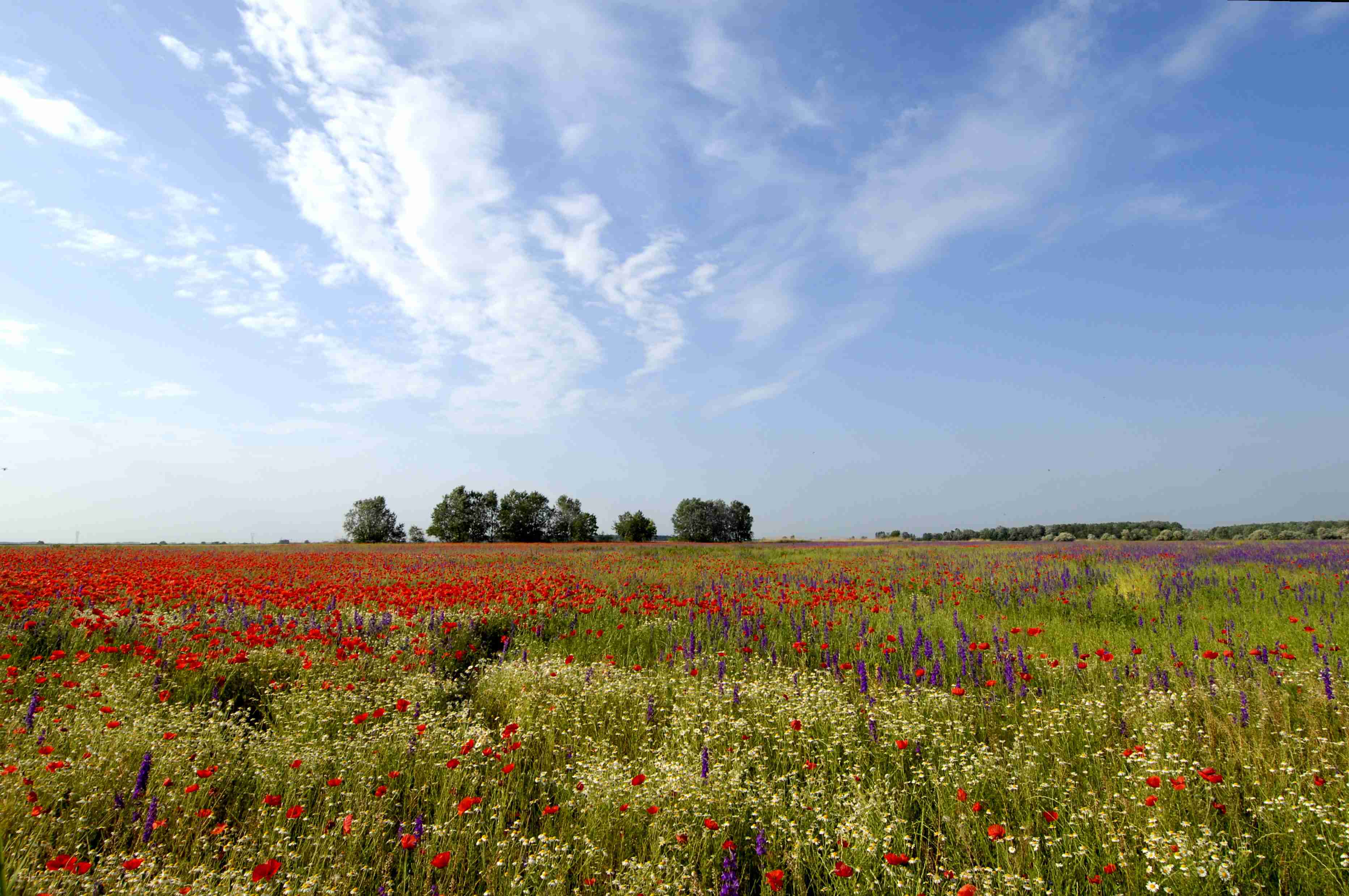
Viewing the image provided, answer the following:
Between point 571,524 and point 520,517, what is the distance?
7.09m

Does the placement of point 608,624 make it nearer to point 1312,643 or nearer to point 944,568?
point 1312,643

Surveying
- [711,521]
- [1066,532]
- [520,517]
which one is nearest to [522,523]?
[520,517]

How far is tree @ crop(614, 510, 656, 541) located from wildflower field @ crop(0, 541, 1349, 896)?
59723 mm

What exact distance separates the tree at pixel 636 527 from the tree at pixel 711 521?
32.5 feet

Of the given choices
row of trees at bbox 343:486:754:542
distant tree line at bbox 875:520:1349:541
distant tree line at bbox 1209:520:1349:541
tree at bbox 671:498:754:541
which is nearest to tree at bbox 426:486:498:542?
row of trees at bbox 343:486:754:542

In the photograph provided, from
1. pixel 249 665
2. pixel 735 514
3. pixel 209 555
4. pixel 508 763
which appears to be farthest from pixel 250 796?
pixel 735 514

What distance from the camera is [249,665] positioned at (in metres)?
6.79

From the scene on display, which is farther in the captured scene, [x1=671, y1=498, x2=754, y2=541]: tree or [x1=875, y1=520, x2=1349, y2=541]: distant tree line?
[x1=671, y1=498, x2=754, y2=541]: tree

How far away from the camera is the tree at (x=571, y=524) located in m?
73.8

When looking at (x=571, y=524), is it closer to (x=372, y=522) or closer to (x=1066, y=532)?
(x=372, y=522)

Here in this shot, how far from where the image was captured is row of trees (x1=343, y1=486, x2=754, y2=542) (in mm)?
70188

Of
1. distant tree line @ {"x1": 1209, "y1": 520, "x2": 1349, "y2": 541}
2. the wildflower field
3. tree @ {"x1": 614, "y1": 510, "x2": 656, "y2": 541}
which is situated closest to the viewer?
the wildflower field

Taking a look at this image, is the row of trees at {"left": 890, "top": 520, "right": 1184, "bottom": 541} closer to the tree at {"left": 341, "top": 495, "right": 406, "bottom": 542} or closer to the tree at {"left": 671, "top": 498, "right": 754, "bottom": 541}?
the tree at {"left": 671, "top": 498, "right": 754, "bottom": 541}

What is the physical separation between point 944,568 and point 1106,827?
12.1 m
